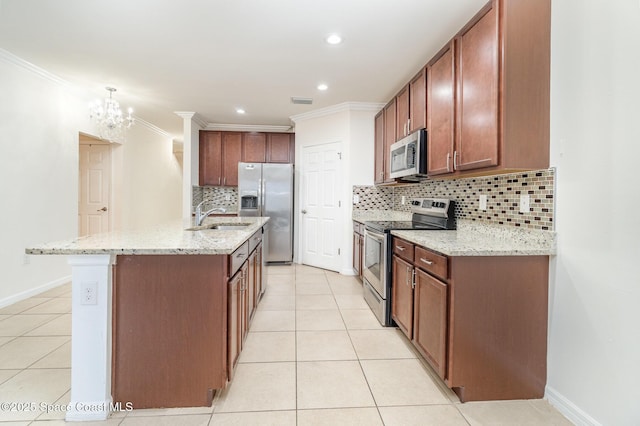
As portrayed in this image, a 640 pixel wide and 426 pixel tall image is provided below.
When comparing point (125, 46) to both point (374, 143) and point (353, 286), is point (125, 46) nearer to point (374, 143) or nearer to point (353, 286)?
point (374, 143)

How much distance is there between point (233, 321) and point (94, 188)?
168 inches

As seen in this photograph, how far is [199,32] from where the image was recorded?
2.39 meters

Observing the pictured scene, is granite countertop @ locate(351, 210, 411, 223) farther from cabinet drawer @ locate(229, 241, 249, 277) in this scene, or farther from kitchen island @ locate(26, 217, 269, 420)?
kitchen island @ locate(26, 217, 269, 420)

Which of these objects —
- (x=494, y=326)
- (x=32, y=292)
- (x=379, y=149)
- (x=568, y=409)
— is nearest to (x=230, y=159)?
(x=379, y=149)

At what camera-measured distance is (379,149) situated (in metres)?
3.96

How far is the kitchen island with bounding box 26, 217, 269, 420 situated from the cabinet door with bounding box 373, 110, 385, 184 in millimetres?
2720

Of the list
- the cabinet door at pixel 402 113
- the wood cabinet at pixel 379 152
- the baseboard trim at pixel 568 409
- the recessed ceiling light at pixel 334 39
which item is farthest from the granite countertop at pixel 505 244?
the wood cabinet at pixel 379 152

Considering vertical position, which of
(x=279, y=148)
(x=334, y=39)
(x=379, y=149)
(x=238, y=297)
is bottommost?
(x=238, y=297)

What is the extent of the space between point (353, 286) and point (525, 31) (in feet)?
9.50

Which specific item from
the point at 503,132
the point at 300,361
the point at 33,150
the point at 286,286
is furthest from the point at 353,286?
the point at 33,150

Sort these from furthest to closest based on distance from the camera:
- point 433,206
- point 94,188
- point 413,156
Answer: point 94,188, point 433,206, point 413,156

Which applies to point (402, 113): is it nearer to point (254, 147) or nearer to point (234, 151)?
point (254, 147)

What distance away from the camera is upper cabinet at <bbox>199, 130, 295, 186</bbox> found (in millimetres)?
5367

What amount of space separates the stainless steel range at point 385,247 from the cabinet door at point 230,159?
319 cm
